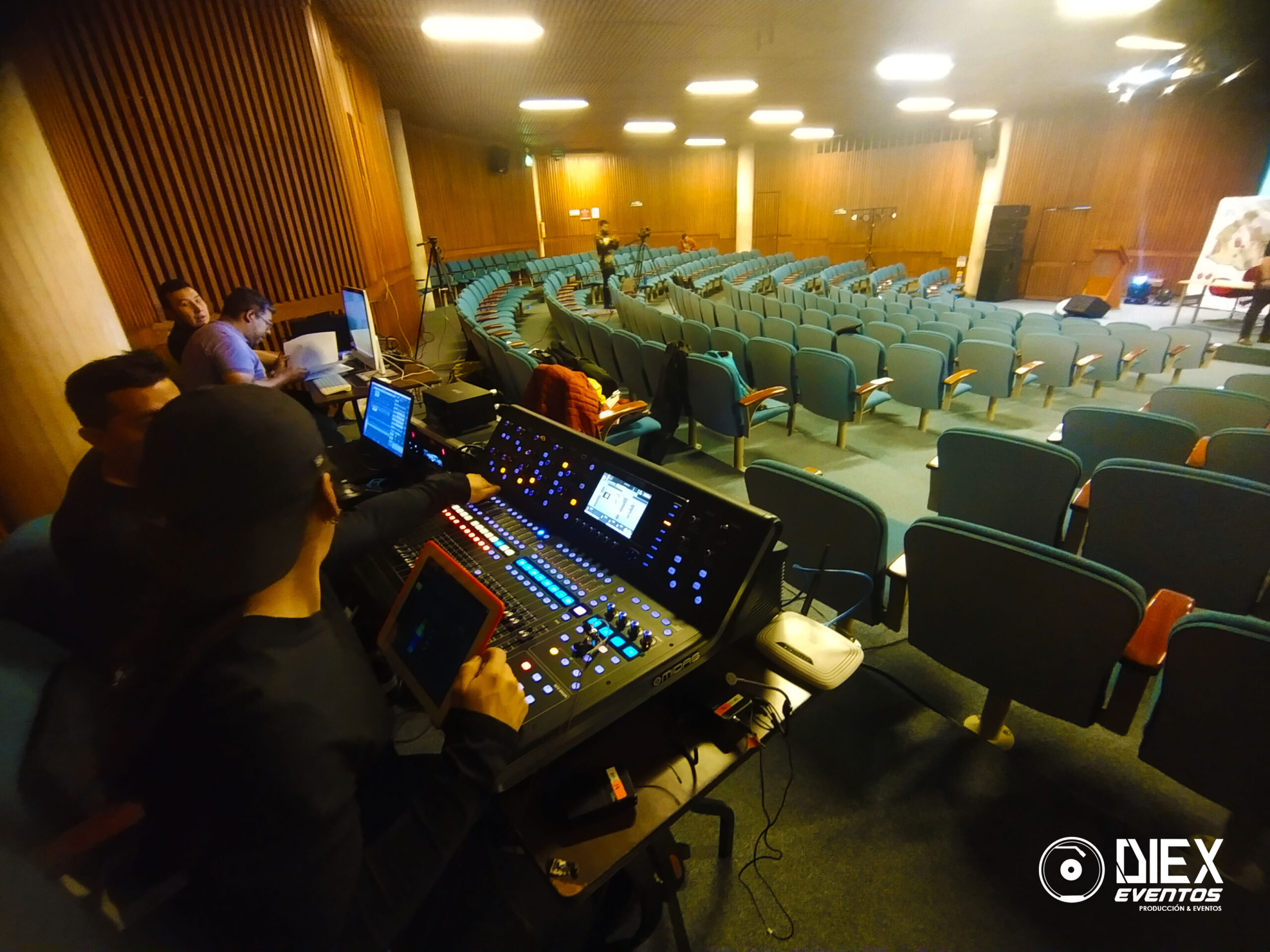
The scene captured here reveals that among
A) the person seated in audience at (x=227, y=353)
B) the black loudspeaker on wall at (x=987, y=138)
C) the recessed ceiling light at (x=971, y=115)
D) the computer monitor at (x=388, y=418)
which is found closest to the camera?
the computer monitor at (x=388, y=418)

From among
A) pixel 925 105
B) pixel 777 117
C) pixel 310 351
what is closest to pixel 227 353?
→ pixel 310 351

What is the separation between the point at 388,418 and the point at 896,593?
1897 mm

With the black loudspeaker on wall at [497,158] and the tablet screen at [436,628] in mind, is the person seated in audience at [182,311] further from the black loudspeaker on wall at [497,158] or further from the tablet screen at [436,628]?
the black loudspeaker on wall at [497,158]

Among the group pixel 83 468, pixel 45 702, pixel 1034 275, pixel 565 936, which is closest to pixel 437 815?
pixel 565 936

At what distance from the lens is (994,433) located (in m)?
2.18

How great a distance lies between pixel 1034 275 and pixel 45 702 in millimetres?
15153

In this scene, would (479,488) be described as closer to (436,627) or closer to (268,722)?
(436,627)

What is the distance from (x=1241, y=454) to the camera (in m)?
2.30

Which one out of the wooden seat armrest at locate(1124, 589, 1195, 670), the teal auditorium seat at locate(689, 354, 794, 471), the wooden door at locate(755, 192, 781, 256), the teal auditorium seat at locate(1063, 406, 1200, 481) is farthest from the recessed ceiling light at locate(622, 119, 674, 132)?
the wooden seat armrest at locate(1124, 589, 1195, 670)

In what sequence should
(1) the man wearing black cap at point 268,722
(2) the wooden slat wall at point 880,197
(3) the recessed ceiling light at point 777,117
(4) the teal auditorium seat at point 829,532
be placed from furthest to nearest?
1. (2) the wooden slat wall at point 880,197
2. (3) the recessed ceiling light at point 777,117
3. (4) the teal auditorium seat at point 829,532
4. (1) the man wearing black cap at point 268,722

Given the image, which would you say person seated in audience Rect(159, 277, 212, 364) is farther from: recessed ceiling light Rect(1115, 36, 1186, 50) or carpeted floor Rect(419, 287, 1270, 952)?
recessed ceiling light Rect(1115, 36, 1186, 50)

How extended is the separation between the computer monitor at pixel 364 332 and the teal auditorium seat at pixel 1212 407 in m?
4.60

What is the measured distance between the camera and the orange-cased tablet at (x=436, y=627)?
844 mm

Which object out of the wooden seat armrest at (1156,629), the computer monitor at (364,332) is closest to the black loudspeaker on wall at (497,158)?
the computer monitor at (364,332)
